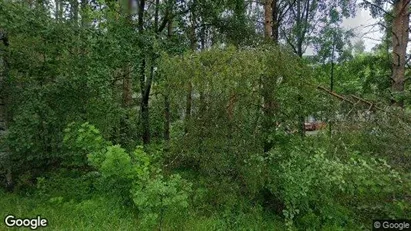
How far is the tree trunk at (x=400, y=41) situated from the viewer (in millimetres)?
6312

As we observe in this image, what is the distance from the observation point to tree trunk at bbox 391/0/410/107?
6312 millimetres

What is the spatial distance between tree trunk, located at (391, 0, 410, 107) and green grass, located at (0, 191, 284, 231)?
4606mm

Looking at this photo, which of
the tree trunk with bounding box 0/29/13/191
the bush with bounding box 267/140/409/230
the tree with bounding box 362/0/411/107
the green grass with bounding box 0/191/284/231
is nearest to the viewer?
the bush with bounding box 267/140/409/230

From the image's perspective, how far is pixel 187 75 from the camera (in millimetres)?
3736

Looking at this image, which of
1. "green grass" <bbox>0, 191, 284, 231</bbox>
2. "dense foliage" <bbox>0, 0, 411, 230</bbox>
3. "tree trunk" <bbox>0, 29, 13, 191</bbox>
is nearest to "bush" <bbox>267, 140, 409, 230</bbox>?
"dense foliage" <bbox>0, 0, 411, 230</bbox>

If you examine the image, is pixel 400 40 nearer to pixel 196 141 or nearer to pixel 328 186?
pixel 328 186

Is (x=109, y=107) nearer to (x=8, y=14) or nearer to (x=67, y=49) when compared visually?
(x=67, y=49)

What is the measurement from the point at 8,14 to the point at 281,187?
5.12m

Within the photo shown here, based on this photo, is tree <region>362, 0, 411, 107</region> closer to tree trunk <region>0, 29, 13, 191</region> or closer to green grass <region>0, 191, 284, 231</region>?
green grass <region>0, 191, 284, 231</region>

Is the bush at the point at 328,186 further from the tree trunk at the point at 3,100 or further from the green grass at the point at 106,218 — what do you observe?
the tree trunk at the point at 3,100

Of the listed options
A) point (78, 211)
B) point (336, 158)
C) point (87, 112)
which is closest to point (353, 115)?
point (336, 158)

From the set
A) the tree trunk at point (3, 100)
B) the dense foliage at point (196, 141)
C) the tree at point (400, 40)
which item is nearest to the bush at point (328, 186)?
the dense foliage at point (196, 141)

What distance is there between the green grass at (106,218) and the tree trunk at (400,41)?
461 cm

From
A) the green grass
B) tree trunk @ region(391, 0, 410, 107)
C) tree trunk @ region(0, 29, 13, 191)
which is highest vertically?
tree trunk @ region(391, 0, 410, 107)
